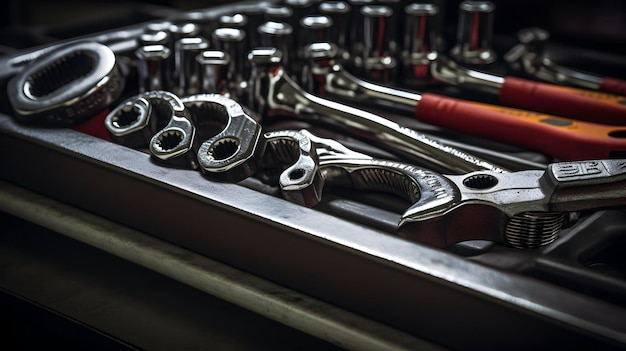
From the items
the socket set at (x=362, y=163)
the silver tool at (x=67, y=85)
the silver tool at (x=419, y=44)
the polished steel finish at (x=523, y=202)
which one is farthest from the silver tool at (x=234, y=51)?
the polished steel finish at (x=523, y=202)

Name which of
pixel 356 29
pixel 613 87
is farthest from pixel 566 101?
pixel 356 29

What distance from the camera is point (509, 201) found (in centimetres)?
58

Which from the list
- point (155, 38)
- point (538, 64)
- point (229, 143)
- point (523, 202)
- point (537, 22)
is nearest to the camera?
point (523, 202)

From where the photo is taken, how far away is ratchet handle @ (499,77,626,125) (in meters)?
0.81

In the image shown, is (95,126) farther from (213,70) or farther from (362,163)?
(362,163)

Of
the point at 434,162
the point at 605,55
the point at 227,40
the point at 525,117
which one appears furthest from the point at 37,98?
the point at 605,55

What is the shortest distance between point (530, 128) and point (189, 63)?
0.38 meters

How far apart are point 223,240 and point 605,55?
74cm

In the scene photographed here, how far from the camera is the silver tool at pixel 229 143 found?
63 centimetres

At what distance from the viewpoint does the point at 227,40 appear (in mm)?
888

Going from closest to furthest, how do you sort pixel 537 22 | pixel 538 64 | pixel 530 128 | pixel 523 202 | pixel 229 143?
pixel 523 202
pixel 229 143
pixel 530 128
pixel 538 64
pixel 537 22

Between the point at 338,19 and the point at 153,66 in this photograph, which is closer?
the point at 153,66

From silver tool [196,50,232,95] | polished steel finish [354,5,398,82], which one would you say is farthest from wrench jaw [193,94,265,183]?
polished steel finish [354,5,398,82]

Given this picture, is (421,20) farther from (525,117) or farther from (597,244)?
(597,244)
